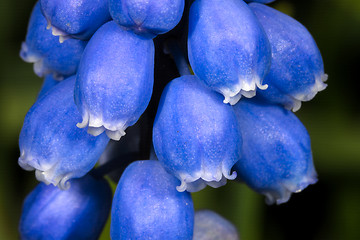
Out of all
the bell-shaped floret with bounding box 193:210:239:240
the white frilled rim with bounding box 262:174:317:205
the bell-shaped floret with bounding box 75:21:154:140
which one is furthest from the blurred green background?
the bell-shaped floret with bounding box 75:21:154:140

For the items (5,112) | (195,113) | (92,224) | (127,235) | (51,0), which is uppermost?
(51,0)

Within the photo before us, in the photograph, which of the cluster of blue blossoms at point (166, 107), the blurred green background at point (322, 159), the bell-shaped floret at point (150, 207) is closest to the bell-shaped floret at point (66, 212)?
the cluster of blue blossoms at point (166, 107)

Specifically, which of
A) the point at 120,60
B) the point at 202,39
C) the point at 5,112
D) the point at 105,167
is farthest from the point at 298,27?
the point at 5,112

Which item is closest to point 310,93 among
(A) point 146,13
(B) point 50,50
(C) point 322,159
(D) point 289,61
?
(D) point 289,61

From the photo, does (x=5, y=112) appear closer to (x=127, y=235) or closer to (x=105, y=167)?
(x=105, y=167)

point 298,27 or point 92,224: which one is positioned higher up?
point 298,27

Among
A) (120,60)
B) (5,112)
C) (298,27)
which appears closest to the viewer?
(120,60)

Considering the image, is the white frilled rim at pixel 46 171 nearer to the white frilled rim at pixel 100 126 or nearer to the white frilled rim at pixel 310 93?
the white frilled rim at pixel 100 126
